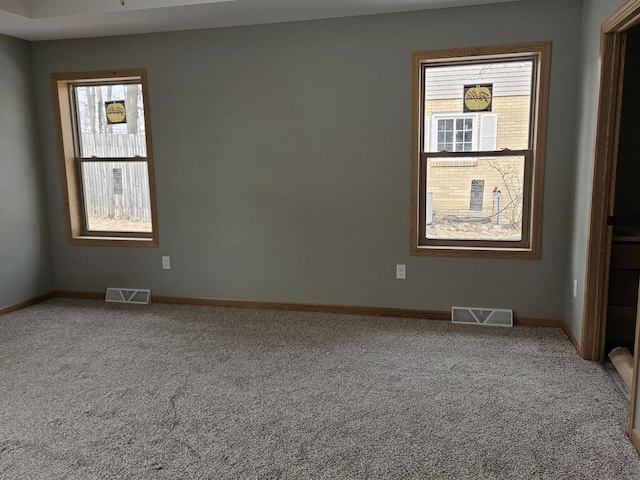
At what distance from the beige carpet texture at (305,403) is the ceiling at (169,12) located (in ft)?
7.93

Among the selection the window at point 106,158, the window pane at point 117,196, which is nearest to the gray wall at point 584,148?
the window at point 106,158

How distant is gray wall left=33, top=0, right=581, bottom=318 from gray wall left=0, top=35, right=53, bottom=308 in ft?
0.46

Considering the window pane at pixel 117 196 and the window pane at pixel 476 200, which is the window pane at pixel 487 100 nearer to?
the window pane at pixel 476 200

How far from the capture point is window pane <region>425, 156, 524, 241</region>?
3.81 metres

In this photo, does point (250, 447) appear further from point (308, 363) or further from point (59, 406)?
point (59, 406)

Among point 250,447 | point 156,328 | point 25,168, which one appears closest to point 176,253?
point 156,328

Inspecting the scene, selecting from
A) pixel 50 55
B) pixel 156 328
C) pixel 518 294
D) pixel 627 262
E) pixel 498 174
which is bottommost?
pixel 156 328

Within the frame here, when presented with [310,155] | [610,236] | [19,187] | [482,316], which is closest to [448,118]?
[310,155]

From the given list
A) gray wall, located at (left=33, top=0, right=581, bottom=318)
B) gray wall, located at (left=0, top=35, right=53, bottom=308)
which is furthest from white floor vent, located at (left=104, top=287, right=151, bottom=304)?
gray wall, located at (left=0, top=35, right=53, bottom=308)

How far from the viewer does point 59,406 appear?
264cm

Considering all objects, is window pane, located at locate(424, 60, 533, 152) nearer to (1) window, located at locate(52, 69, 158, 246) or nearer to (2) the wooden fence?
(1) window, located at locate(52, 69, 158, 246)

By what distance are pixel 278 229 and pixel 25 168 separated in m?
Answer: 2.46

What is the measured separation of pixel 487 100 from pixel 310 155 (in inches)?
57.6

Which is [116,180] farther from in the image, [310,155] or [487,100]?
[487,100]
